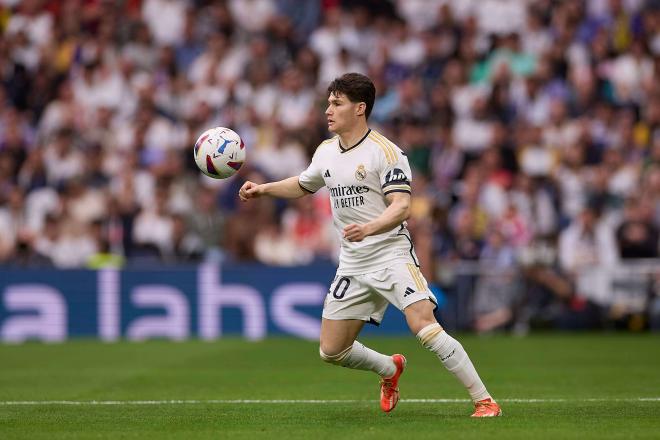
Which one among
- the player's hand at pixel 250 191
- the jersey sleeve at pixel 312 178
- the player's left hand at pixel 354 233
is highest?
the jersey sleeve at pixel 312 178

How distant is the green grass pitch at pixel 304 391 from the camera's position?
8.63 metres

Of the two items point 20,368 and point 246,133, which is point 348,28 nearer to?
point 246,133

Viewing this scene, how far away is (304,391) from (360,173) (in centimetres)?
314

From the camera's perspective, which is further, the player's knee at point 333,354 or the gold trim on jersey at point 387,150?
the player's knee at point 333,354

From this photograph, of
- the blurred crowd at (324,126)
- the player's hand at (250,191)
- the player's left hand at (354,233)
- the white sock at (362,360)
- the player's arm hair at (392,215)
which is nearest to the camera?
the player's left hand at (354,233)

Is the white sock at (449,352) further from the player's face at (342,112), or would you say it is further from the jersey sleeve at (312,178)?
the player's face at (342,112)

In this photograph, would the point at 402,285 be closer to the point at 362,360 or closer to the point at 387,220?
the point at 387,220

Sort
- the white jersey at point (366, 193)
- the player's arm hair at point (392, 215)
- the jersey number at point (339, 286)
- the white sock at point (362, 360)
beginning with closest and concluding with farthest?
the player's arm hair at point (392, 215) → the white jersey at point (366, 193) → the jersey number at point (339, 286) → the white sock at point (362, 360)

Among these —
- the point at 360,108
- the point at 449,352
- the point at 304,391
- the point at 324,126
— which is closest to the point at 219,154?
the point at 360,108

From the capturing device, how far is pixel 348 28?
23.6 meters

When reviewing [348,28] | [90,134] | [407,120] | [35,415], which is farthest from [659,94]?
[35,415]

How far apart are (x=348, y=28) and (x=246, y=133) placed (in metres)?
3.18

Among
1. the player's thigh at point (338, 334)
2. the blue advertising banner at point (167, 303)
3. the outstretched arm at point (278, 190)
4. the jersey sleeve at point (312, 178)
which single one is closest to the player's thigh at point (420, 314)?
the player's thigh at point (338, 334)

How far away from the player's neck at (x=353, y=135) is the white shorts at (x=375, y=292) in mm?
1044
